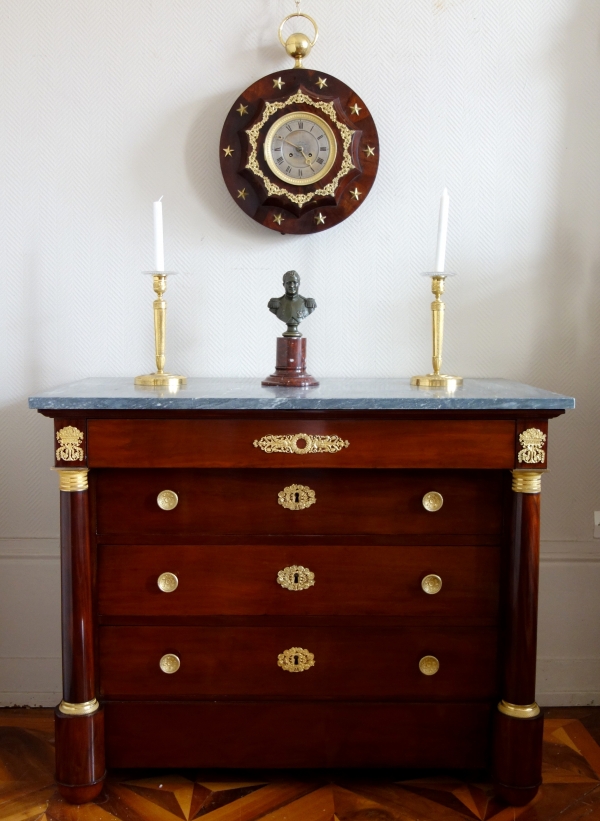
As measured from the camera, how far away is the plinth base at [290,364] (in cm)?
174

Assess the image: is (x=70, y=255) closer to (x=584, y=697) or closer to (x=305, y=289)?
(x=305, y=289)

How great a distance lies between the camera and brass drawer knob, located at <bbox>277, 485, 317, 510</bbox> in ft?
5.23

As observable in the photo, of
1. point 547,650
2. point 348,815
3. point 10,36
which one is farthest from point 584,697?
point 10,36

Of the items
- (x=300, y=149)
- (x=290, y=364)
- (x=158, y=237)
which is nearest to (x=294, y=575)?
(x=290, y=364)

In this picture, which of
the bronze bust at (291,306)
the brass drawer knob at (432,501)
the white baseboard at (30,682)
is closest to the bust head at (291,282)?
the bronze bust at (291,306)

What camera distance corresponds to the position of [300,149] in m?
1.96

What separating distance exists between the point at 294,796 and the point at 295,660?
1.11 feet

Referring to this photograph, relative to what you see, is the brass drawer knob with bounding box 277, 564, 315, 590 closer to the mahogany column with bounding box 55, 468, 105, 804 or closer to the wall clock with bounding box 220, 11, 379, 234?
the mahogany column with bounding box 55, 468, 105, 804

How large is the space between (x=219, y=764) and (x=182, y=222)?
1.47 metres

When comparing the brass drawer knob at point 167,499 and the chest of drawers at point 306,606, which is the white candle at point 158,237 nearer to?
the chest of drawers at point 306,606

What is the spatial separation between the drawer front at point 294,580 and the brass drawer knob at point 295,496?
4.2 inches

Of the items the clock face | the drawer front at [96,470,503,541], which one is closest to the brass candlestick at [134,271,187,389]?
the drawer front at [96,470,503,541]

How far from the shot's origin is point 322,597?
1.62 meters

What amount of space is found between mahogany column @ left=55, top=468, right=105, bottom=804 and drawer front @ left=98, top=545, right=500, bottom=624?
6cm
